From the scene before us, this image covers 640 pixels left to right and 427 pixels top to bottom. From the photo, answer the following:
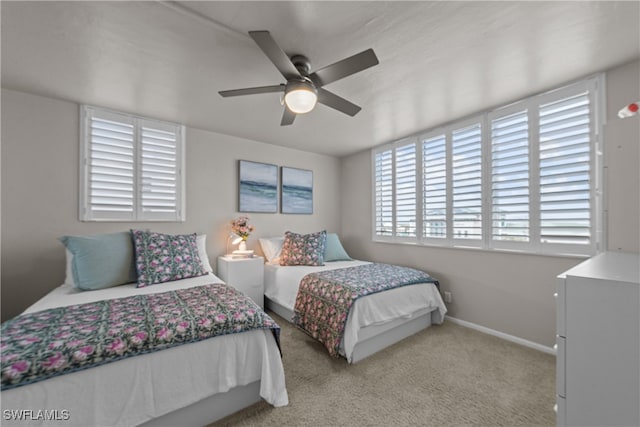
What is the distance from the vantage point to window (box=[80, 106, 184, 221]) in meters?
2.54

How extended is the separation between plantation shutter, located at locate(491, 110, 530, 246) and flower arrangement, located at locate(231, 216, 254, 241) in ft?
9.26

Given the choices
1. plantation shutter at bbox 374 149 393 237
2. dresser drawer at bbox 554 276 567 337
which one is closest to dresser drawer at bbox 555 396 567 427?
dresser drawer at bbox 554 276 567 337

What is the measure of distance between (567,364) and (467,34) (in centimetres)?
179

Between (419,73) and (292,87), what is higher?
(419,73)

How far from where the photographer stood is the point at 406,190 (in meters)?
3.51

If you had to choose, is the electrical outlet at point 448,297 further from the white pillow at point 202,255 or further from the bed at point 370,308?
the white pillow at point 202,255

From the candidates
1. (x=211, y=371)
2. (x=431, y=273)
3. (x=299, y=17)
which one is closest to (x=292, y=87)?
(x=299, y=17)

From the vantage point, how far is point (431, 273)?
3156 mm

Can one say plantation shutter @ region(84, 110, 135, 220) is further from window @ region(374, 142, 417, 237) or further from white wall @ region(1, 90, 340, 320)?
window @ region(374, 142, 417, 237)

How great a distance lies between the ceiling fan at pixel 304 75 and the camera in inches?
54.4

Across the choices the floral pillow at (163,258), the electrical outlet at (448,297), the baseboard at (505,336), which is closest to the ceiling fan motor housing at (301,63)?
the floral pillow at (163,258)

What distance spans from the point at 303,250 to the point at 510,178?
2.38m

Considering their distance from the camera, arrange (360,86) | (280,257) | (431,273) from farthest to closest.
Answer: (280,257)
(431,273)
(360,86)

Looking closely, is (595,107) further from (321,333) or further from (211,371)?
(211,371)
